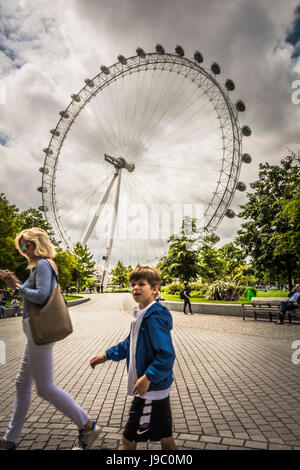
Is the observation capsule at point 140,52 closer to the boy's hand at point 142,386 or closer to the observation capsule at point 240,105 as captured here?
the observation capsule at point 240,105

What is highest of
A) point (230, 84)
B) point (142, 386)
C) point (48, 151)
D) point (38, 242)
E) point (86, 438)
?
point (230, 84)

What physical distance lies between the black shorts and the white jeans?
2.27 feet

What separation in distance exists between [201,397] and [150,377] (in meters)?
2.60

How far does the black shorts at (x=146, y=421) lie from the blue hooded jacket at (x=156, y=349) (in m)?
0.12

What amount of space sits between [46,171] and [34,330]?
36.5 metres

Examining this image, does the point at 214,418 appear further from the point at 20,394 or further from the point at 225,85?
the point at 225,85

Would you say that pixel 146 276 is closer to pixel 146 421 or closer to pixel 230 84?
pixel 146 421

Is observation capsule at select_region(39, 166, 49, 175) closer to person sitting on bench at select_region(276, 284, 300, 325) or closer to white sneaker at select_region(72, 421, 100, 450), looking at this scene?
person sitting on bench at select_region(276, 284, 300, 325)

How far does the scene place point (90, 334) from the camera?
396 inches

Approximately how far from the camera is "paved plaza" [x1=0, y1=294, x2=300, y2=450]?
299 centimetres

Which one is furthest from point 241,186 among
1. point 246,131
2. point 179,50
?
point 179,50

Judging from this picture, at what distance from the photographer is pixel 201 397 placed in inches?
165
